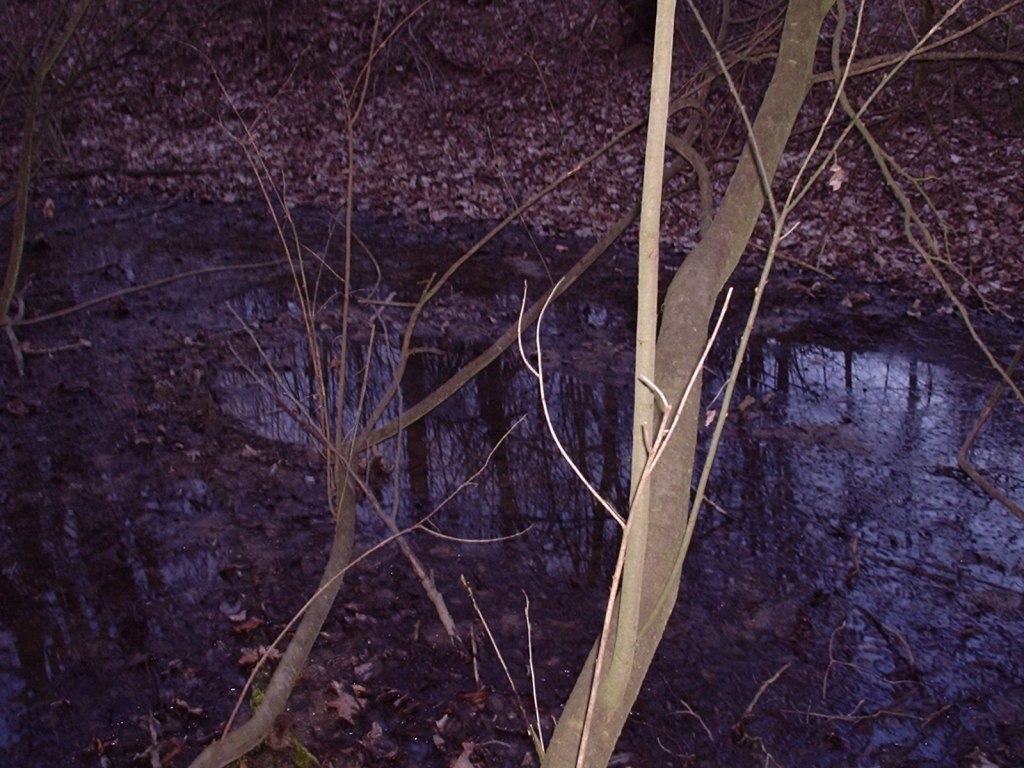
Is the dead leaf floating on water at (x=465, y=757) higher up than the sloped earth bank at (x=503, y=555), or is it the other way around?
the sloped earth bank at (x=503, y=555)

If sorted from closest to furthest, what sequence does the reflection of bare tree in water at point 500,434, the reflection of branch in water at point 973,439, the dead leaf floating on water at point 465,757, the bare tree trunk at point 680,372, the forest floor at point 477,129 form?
1. the bare tree trunk at point 680,372
2. the reflection of branch in water at point 973,439
3. the dead leaf floating on water at point 465,757
4. the reflection of bare tree in water at point 500,434
5. the forest floor at point 477,129

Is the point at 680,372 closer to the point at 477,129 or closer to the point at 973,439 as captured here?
the point at 973,439

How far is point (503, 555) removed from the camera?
4.95 meters

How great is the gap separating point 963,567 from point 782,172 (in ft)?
20.0

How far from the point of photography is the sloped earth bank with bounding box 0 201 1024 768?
3848 millimetres

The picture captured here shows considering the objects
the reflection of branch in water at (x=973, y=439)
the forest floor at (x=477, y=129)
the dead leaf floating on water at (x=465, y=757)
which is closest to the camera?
the reflection of branch in water at (x=973, y=439)

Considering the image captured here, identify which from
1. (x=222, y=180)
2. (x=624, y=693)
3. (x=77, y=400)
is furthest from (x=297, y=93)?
(x=624, y=693)

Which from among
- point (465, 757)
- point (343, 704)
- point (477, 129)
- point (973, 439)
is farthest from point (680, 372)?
point (477, 129)

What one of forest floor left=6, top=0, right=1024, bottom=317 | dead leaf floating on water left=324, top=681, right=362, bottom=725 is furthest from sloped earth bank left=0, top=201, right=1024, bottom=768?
forest floor left=6, top=0, right=1024, bottom=317

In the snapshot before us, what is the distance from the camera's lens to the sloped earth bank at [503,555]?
12.6 ft

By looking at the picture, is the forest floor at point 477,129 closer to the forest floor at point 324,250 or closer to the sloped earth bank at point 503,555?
the forest floor at point 324,250

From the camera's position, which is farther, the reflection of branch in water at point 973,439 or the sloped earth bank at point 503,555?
the sloped earth bank at point 503,555

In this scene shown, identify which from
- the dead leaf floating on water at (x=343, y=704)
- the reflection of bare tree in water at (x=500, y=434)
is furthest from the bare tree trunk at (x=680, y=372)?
the reflection of bare tree in water at (x=500, y=434)

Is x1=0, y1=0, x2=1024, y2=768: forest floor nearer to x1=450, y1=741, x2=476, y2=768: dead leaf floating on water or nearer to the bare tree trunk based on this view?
x1=450, y1=741, x2=476, y2=768: dead leaf floating on water
